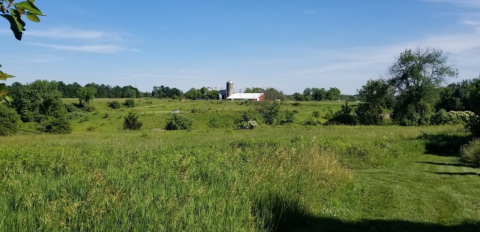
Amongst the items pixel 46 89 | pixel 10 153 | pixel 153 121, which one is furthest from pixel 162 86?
pixel 10 153

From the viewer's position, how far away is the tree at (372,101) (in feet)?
155

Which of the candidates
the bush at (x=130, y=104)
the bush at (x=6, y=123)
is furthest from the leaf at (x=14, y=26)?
the bush at (x=130, y=104)

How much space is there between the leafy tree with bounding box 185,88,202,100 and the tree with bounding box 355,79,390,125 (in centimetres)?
10956

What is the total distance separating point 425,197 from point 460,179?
9.94ft

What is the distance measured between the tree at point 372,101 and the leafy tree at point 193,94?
109558 mm

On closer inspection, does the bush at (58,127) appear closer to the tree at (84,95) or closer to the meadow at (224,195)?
the meadow at (224,195)

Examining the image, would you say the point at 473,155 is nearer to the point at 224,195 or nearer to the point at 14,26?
the point at 224,195

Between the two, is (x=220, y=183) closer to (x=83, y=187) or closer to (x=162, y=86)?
(x=83, y=187)

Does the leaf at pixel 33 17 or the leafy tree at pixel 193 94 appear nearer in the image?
the leaf at pixel 33 17

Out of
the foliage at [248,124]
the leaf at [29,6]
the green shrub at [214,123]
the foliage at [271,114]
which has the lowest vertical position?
the green shrub at [214,123]

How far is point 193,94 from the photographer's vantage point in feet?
507

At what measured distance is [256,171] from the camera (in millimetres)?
7855

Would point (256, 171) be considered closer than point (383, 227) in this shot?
No

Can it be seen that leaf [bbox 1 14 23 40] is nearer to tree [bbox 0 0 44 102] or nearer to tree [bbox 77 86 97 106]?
tree [bbox 0 0 44 102]
